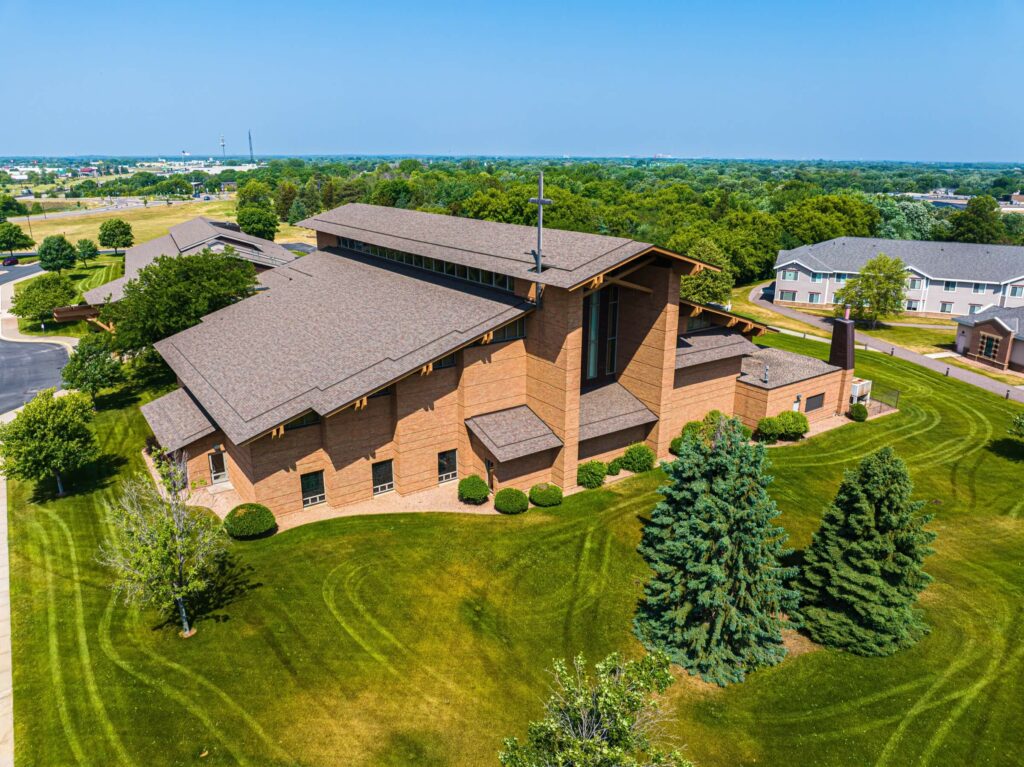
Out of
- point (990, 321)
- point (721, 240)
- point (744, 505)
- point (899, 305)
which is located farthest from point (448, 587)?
point (721, 240)

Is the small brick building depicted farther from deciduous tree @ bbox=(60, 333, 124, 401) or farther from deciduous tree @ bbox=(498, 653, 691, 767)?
deciduous tree @ bbox=(498, 653, 691, 767)

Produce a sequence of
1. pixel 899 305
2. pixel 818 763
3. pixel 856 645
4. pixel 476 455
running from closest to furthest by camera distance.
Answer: pixel 818 763 < pixel 856 645 < pixel 476 455 < pixel 899 305

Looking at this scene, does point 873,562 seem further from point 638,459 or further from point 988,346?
point 988,346

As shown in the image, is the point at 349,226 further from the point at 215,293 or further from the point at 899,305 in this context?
the point at 899,305

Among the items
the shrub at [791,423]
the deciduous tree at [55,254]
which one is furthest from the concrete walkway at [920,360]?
the deciduous tree at [55,254]

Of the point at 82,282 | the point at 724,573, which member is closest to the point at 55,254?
the point at 82,282
